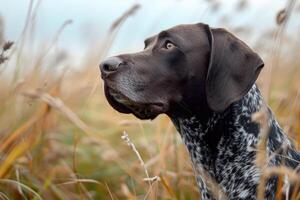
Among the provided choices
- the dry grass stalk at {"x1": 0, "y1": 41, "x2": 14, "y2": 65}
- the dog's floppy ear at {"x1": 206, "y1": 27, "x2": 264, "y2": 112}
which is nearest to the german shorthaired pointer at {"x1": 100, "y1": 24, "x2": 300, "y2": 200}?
the dog's floppy ear at {"x1": 206, "y1": 27, "x2": 264, "y2": 112}

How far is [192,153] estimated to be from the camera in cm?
413

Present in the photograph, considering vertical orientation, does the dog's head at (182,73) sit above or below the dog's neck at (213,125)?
above

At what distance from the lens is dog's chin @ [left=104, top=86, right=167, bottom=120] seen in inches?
148

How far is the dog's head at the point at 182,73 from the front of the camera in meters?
3.74

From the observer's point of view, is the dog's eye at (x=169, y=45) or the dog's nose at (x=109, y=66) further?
the dog's eye at (x=169, y=45)

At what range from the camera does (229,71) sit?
150 inches

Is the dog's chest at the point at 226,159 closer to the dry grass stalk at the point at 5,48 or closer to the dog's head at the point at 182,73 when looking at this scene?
the dog's head at the point at 182,73

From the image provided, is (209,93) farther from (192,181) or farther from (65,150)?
(65,150)

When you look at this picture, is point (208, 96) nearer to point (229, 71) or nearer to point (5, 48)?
point (229, 71)

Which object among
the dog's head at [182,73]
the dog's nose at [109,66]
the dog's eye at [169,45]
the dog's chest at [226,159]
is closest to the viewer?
the dog's nose at [109,66]

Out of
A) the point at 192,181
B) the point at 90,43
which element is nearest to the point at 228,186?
the point at 192,181

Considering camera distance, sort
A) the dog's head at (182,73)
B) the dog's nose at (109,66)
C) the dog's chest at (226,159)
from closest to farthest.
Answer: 1. the dog's nose at (109,66)
2. the dog's head at (182,73)
3. the dog's chest at (226,159)

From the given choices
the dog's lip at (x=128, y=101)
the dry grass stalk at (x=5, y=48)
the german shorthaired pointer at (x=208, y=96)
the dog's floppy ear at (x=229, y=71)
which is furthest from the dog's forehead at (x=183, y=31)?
the dry grass stalk at (x=5, y=48)

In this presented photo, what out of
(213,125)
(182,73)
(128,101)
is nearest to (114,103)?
(128,101)
